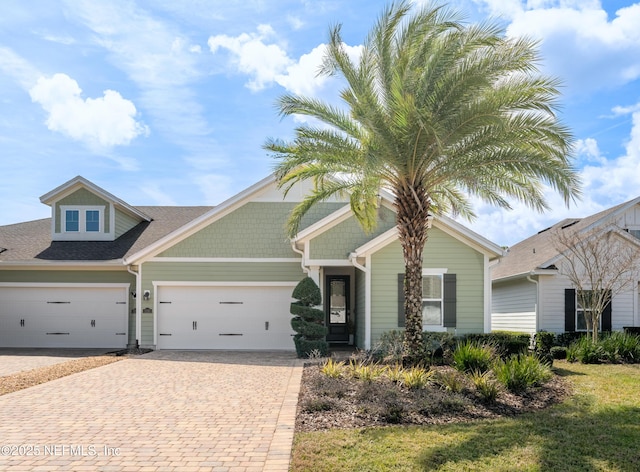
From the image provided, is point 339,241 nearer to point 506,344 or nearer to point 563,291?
point 506,344

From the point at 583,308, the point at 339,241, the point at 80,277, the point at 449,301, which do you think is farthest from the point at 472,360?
the point at 80,277

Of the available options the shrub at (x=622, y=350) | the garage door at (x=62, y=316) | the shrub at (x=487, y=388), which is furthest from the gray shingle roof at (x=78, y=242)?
the shrub at (x=622, y=350)

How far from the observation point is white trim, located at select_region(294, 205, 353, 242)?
15809 millimetres

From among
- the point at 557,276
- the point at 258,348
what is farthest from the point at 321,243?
the point at 557,276

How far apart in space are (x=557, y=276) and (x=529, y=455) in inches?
507

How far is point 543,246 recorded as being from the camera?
20.7 metres

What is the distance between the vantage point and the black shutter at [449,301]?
15281 mm

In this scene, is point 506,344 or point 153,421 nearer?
point 153,421

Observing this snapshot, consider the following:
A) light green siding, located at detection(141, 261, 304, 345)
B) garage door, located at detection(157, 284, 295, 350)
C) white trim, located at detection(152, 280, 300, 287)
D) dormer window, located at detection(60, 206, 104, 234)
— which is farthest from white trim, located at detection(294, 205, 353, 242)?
dormer window, located at detection(60, 206, 104, 234)

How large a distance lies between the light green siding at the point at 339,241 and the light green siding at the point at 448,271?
38.9 inches

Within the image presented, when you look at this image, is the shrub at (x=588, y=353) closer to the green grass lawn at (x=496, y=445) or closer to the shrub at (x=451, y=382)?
the shrub at (x=451, y=382)

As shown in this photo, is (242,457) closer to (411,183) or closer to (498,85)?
(411,183)

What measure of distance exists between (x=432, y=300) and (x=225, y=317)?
6669 mm

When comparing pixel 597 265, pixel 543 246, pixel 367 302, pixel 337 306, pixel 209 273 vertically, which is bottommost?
pixel 337 306
